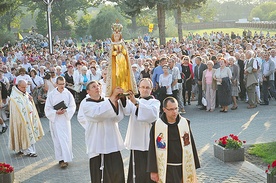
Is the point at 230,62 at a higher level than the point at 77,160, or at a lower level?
higher

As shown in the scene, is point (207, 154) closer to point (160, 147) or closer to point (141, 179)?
point (141, 179)

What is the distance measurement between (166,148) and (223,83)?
11.5m

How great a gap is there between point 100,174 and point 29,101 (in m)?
5.55

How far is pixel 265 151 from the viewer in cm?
1299

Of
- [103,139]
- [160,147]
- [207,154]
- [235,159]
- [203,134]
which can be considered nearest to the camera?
[160,147]

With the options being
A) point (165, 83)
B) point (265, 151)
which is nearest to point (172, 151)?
point (265, 151)

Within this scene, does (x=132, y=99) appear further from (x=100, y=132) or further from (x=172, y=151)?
(x=172, y=151)

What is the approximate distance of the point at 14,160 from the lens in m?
13.9

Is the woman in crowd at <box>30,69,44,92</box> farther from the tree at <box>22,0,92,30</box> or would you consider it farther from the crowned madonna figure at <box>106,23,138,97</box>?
the tree at <box>22,0,92,30</box>

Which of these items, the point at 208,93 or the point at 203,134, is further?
the point at 208,93

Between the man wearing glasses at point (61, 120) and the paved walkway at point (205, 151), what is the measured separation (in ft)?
0.95

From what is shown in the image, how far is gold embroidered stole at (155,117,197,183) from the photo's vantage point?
324 inches

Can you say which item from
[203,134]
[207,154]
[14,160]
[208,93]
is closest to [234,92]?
[208,93]

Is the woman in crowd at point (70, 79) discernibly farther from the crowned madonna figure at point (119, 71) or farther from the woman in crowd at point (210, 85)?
the crowned madonna figure at point (119, 71)
